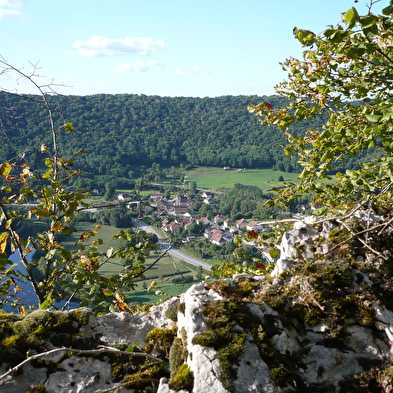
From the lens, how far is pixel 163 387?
2744mm

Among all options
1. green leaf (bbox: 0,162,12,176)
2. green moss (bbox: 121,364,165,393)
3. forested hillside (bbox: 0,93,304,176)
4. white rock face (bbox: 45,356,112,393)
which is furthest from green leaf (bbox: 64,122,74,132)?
forested hillside (bbox: 0,93,304,176)

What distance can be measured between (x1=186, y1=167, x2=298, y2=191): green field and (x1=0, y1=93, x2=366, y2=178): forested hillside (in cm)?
365

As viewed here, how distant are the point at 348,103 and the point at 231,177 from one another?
313 feet

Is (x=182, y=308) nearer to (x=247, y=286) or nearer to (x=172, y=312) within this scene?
(x=172, y=312)

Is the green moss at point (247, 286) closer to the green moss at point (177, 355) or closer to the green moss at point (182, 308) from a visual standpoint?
the green moss at point (182, 308)

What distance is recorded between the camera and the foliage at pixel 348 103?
3.44 m

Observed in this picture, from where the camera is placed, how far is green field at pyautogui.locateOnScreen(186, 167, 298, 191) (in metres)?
89.3

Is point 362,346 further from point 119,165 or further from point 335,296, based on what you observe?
point 119,165

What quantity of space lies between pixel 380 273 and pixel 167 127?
130 meters

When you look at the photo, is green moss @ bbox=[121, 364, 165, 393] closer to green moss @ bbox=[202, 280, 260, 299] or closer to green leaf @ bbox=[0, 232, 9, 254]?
green moss @ bbox=[202, 280, 260, 299]

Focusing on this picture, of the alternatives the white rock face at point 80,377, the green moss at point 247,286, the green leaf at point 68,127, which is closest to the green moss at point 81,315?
the white rock face at point 80,377

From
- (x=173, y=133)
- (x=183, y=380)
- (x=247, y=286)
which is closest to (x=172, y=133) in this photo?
(x=173, y=133)

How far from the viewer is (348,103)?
6617 millimetres

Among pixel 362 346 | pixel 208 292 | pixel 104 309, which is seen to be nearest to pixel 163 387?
pixel 208 292
